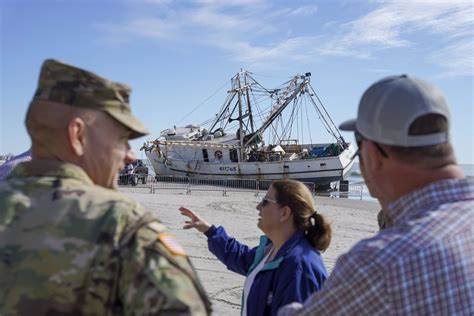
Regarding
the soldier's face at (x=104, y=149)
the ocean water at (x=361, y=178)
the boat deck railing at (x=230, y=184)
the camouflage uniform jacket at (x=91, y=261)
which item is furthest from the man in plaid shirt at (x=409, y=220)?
the boat deck railing at (x=230, y=184)

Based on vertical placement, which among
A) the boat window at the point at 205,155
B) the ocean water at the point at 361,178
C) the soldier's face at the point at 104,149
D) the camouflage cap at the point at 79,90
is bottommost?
the ocean water at the point at 361,178

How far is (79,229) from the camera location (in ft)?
4.74

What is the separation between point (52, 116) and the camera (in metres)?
1.60

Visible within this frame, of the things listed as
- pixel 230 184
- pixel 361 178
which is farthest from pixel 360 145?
pixel 230 184

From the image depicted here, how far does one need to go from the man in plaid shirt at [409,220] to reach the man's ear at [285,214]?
4.77 ft

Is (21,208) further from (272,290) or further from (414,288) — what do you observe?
(272,290)

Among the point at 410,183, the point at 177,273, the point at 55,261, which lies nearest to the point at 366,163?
the point at 410,183

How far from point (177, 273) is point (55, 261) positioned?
362 mm

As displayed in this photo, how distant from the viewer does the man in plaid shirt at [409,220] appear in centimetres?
141

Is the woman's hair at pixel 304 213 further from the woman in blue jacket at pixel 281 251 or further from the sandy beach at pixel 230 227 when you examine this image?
the sandy beach at pixel 230 227

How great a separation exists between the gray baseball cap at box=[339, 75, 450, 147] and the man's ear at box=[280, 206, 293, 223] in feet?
5.23

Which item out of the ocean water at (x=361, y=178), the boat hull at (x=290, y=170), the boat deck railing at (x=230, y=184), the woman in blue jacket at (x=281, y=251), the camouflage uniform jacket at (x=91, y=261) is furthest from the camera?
the boat hull at (x=290, y=170)

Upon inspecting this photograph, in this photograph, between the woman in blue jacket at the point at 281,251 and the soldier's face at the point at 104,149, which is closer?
the soldier's face at the point at 104,149

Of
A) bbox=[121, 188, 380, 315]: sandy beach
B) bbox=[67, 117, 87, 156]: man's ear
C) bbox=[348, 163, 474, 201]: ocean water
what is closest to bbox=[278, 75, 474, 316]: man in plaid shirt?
bbox=[348, 163, 474, 201]: ocean water
